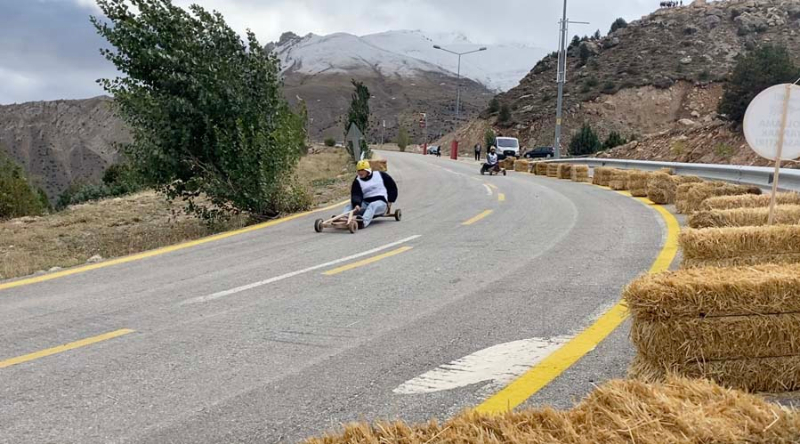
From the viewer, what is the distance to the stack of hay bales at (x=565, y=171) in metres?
27.2

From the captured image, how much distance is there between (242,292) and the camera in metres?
6.40

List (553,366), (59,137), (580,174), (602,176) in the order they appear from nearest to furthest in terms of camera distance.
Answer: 1. (553,366)
2. (602,176)
3. (580,174)
4. (59,137)

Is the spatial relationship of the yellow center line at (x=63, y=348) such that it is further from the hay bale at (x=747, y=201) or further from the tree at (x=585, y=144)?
the tree at (x=585, y=144)

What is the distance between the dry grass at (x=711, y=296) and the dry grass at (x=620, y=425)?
3.71ft

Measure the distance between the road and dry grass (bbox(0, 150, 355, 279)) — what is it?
8.26 feet

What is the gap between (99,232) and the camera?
50.9ft

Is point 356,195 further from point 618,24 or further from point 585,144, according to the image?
point 618,24

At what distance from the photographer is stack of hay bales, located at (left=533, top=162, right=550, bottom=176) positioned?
101 ft

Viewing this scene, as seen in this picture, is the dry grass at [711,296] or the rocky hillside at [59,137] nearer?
the dry grass at [711,296]

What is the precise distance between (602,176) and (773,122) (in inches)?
628

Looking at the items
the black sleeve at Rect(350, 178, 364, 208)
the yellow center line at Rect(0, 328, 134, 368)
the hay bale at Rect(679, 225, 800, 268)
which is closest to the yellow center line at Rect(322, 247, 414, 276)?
the yellow center line at Rect(0, 328, 134, 368)

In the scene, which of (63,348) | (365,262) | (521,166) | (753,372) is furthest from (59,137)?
(753,372)

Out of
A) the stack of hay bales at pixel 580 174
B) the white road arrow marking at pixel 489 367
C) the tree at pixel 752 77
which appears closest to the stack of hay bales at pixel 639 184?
the stack of hay bales at pixel 580 174

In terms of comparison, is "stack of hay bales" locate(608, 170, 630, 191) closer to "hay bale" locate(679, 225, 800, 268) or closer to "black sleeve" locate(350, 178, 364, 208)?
"black sleeve" locate(350, 178, 364, 208)
